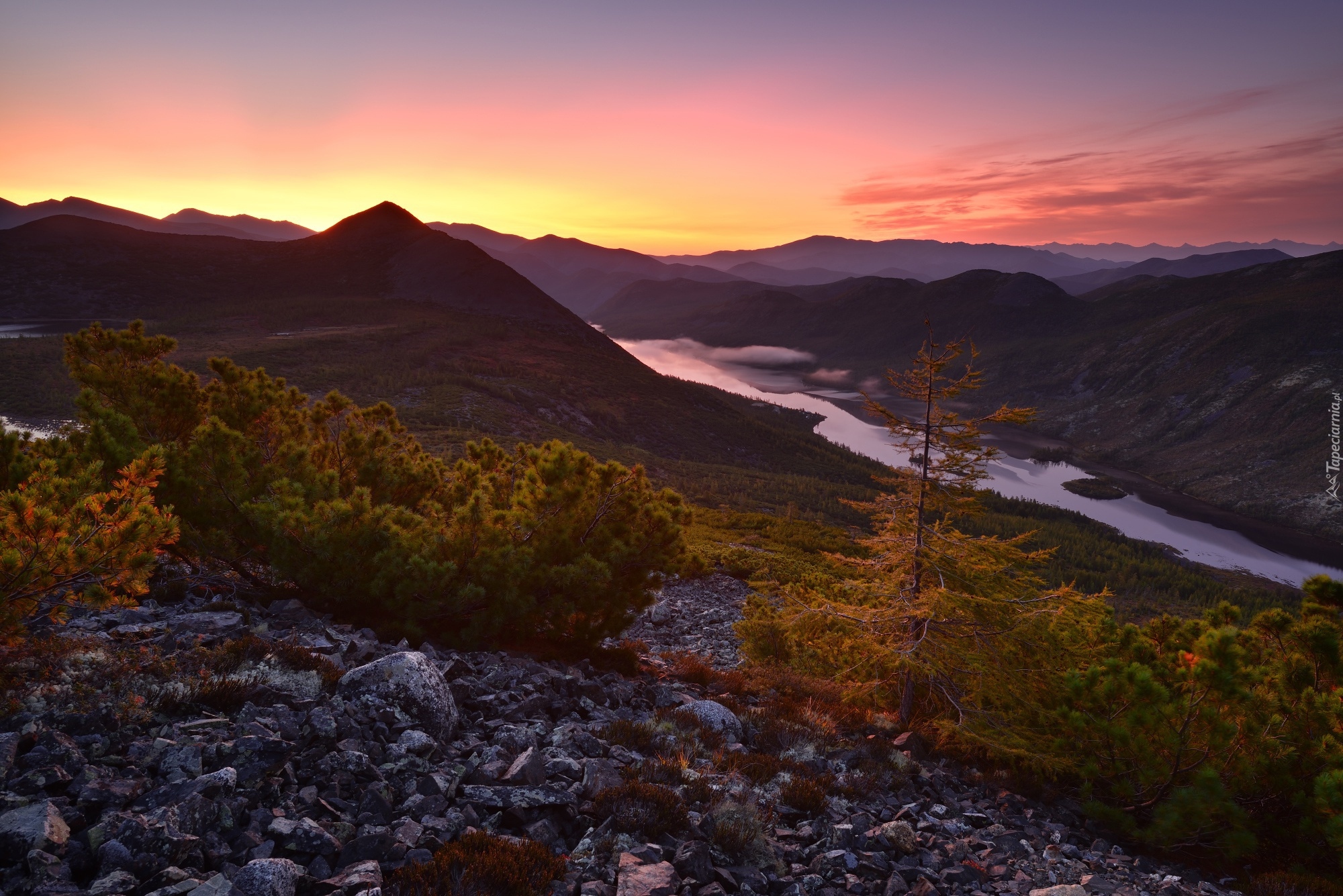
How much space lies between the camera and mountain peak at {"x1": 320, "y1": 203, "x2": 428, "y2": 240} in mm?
149000

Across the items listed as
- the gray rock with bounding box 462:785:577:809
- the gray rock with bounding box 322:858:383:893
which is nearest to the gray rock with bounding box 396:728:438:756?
the gray rock with bounding box 462:785:577:809

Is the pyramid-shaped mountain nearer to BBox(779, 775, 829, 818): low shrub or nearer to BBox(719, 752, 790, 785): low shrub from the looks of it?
BBox(719, 752, 790, 785): low shrub

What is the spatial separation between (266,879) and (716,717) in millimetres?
6352

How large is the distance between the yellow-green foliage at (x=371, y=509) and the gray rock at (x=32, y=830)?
425cm

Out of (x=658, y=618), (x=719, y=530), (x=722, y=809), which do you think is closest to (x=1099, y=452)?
(x=719, y=530)

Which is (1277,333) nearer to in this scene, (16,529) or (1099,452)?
(1099,452)

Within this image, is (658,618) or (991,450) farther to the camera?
(658,618)

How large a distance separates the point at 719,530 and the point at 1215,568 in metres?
58.7

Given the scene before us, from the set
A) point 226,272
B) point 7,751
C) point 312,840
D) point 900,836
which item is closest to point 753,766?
point 900,836

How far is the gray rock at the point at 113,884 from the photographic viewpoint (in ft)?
12.4

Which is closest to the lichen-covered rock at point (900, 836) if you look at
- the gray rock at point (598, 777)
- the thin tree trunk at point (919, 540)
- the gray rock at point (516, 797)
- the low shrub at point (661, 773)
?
the low shrub at point (661, 773)

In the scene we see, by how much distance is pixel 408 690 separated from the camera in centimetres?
693

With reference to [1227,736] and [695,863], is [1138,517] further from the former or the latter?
[695,863]

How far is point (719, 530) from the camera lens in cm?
3884
